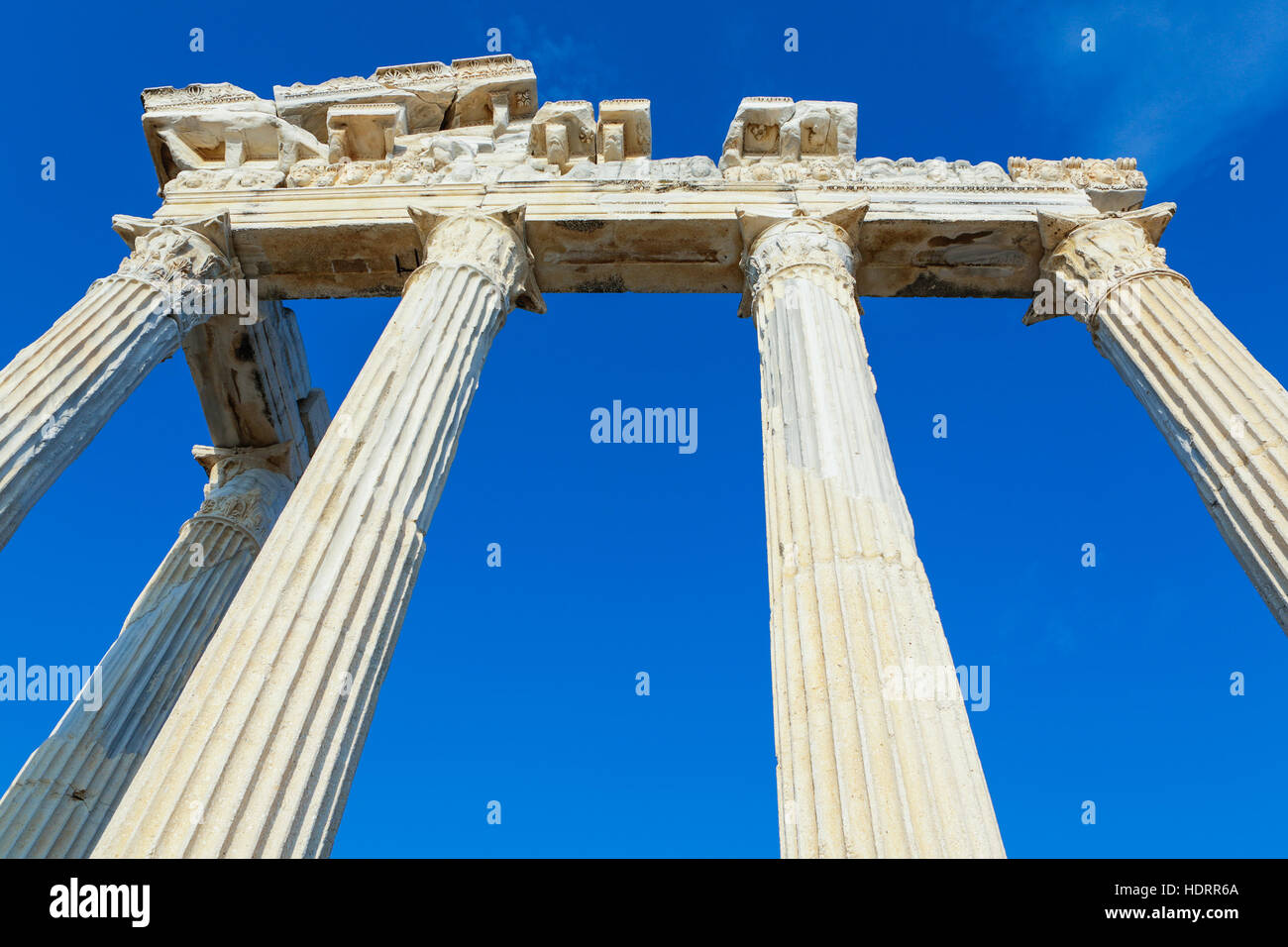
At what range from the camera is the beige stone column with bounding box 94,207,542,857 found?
924cm

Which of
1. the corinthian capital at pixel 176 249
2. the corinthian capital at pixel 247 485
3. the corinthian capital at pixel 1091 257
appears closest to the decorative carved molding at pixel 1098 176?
the corinthian capital at pixel 1091 257

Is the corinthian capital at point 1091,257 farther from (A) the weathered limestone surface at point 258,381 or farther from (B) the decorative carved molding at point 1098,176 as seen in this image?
(A) the weathered limestone surface at point 258,381

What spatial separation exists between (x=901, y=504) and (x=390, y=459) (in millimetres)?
6679

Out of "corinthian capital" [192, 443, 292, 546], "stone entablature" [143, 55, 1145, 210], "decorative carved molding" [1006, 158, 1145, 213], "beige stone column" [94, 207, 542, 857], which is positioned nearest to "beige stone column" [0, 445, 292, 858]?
"corinthian capital" [192, 443, 292, 546]

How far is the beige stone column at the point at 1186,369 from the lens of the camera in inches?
500

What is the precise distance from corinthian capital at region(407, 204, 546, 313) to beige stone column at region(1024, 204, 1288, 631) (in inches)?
385

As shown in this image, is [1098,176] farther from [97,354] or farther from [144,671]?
[144,671]

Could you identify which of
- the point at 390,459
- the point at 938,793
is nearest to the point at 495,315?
the point at 390,459

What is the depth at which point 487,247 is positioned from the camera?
703 inches

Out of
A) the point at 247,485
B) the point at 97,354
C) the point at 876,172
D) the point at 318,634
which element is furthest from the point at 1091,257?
the point at 247,485

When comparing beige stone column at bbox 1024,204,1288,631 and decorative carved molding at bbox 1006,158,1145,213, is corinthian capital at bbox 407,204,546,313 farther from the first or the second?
decorative carved molding at bbox 1006,158,1145,213

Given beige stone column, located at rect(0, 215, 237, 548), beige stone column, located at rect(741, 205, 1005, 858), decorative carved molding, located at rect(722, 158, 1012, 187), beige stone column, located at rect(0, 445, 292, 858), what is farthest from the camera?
decorative carved molding, located at rect(722, 158, 1012, 187)
